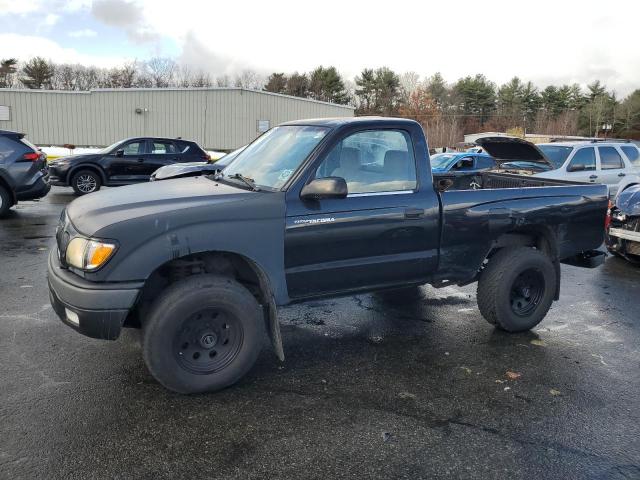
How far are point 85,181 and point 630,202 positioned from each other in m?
12.3

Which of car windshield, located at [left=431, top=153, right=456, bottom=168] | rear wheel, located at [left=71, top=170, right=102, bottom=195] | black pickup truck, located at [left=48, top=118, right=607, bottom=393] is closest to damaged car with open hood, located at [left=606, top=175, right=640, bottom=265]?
black pickup truck, located at [left=48, top=118, right=607, bottom=393]

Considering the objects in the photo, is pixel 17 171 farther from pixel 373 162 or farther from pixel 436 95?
pixel 436 95

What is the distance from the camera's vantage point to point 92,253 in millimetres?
3344

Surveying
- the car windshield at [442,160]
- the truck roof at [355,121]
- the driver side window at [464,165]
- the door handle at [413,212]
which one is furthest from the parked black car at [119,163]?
the door handle at [413,212]

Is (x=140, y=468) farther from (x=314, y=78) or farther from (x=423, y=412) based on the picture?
(x=314, y=78)

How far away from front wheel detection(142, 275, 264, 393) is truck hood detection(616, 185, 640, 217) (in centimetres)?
648

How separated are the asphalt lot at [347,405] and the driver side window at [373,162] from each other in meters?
1.44

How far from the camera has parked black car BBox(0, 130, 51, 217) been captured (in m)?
10.0

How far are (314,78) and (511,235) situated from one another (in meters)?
63.7

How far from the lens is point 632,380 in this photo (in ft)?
13.5

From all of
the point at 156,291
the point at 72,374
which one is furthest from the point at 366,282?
the point at 72,374

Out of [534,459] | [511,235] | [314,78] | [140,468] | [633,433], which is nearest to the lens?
[140,468]

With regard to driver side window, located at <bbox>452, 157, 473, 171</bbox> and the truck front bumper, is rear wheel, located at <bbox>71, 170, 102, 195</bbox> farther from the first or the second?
the truck front bumper

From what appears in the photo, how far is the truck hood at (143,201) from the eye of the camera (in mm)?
3465
